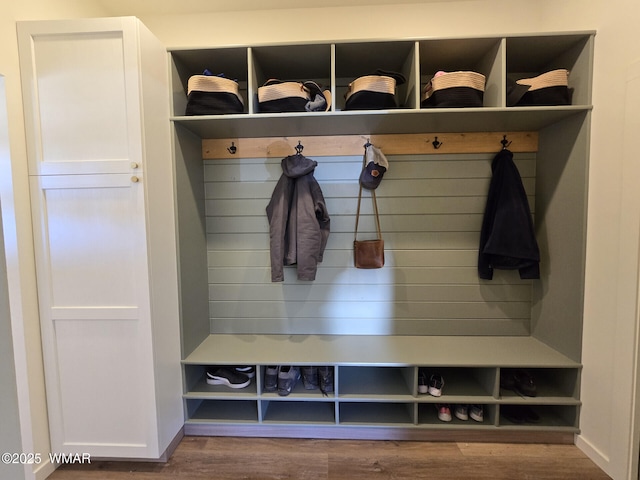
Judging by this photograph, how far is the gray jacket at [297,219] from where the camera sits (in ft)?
5.95

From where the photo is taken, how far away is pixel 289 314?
2076 millimetres

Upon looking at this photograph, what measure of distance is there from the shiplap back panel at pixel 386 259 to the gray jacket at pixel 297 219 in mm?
140

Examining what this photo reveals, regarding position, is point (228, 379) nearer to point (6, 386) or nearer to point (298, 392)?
point (298, 392)

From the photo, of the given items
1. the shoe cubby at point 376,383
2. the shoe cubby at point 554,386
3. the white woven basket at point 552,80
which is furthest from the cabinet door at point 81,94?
the shoe cubby at point 554,386

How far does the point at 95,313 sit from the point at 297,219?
3.66ft

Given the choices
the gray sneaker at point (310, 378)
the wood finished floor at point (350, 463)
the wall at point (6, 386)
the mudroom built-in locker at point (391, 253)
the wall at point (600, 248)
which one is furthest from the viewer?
the gray sneaker at point (310, 378)

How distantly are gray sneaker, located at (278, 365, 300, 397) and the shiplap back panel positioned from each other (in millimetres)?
341

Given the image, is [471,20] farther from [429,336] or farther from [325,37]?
[429,336]

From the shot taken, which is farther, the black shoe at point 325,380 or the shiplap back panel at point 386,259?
the shiplap back panel at point 386,259

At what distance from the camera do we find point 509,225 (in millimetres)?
1789

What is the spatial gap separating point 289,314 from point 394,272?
761 millimetres

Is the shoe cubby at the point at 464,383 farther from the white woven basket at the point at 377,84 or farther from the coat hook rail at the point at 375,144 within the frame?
the white woven basket at the point at 377,84

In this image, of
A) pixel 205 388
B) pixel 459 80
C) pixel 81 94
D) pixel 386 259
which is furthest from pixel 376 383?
pixel 81 94

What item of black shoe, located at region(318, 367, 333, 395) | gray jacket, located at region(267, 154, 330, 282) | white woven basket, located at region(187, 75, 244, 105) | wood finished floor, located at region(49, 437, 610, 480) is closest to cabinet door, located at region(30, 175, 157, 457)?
wood finished floor, located at region(49, 437, 610, 480)
